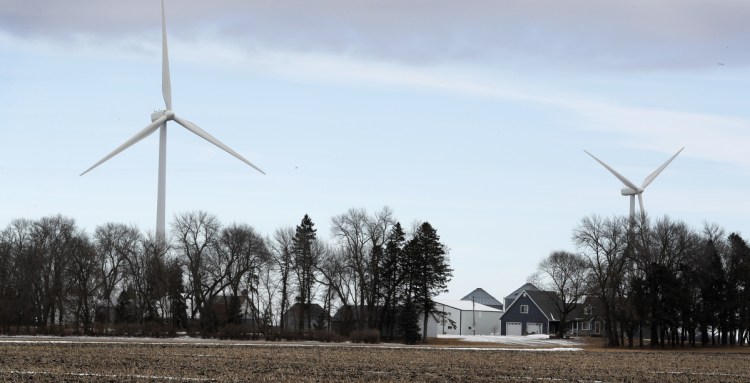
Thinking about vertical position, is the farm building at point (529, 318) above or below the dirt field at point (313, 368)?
above

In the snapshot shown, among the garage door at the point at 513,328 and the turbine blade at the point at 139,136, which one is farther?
the garage door at the point at 513,328

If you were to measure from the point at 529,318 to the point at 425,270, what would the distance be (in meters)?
46.3

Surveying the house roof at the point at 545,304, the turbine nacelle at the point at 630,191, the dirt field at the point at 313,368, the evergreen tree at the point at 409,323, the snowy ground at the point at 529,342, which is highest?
the turbine nacelle at the point at 630,191

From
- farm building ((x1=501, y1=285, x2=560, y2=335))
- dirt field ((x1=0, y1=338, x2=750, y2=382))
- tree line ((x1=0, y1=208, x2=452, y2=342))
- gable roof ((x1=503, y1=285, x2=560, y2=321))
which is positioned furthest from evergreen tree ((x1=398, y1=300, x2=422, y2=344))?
farm building ((x1=501, y1=285, x2=560, y2=335))

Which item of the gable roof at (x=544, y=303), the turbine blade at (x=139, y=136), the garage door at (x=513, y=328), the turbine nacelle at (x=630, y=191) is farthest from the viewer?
Result: the garage door at (x=513, y=328)

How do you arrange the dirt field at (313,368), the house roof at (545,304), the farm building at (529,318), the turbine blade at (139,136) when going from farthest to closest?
1. the house roof at (545,304)
2. the farm building at (529,318)
3. the turbine blade at (139,136)
4. the dirt field at (313,368)

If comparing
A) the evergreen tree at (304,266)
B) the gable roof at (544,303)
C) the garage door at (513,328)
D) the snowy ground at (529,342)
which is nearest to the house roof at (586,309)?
the gable roof at (544,303)

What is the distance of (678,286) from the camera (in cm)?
10175

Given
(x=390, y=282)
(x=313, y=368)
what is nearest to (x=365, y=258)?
(x=390, y=282)

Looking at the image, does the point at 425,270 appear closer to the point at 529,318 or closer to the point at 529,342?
the point at 529,342

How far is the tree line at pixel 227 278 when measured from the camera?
10456 cm

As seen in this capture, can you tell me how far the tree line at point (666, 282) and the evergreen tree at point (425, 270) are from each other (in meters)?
14.8

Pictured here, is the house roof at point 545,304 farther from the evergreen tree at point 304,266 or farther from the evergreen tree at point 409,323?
the evergreen tree at point 304,266

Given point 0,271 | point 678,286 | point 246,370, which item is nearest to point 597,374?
point 246,370
